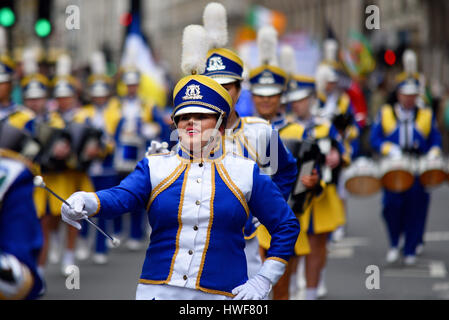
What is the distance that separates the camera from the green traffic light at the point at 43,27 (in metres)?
9.56

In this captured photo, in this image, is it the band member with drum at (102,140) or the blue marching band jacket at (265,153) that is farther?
the band member with drum at (102,140)

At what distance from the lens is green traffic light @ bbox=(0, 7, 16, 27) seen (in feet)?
30.2

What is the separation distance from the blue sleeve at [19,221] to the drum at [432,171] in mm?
5795

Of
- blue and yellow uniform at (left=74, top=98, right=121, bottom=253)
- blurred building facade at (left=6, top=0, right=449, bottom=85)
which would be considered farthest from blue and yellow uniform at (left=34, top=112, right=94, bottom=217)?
blurred building facade at (left=6, top=0, right=449, bottom=85)

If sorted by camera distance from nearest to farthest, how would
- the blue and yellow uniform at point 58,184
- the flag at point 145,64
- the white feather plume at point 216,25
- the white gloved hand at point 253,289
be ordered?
1. the white gloved hand at point 253,289
2. the white feather plume at point 216,25
3. the blue and yellow uniform at point 58,184
4. the flag at point 145,64

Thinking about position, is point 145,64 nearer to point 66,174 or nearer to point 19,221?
point 66,174

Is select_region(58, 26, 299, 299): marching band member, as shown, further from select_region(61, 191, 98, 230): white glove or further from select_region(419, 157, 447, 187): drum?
select_region(419, 157, 447, 187): drum

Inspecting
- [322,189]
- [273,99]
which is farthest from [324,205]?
[273,99]

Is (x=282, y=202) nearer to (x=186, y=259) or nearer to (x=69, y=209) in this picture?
(x=186, y=259)

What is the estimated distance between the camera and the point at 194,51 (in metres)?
4.27

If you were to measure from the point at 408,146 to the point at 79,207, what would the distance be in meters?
6.98

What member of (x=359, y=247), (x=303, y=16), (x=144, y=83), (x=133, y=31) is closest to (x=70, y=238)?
(x=359, y=247)

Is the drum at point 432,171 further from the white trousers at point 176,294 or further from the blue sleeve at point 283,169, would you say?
the white trousers at point 176,294

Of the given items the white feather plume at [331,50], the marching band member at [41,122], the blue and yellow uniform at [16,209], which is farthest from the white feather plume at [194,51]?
the white feather plume at [331,50]
